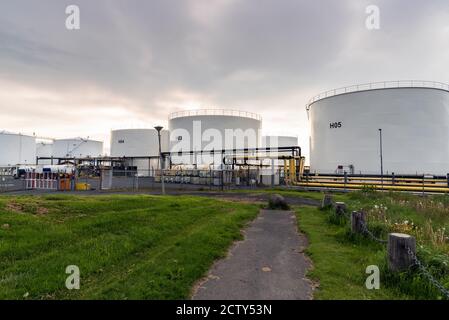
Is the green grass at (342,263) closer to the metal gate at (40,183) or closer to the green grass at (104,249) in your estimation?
the green grass at (104,249)

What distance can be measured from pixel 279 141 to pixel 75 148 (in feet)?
181

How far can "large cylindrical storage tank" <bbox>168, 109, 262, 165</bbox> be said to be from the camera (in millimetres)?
43906

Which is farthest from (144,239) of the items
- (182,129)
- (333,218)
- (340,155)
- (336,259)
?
(182,129)

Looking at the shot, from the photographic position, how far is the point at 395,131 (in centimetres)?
2673

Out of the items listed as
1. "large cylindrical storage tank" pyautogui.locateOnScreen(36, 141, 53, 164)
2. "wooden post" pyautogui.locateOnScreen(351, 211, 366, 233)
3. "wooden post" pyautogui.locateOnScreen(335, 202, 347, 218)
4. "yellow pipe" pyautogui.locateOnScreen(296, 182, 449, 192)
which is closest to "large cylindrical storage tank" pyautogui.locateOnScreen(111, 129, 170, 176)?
"yellow pipe" pyautogui.locateOnScreen(296, 182, 449, 192)

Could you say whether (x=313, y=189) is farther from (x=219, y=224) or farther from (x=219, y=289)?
(x=219, y=289)

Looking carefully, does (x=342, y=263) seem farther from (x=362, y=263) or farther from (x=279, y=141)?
(x=279, y=141)

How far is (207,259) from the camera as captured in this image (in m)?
5.61

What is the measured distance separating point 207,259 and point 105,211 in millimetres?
4878

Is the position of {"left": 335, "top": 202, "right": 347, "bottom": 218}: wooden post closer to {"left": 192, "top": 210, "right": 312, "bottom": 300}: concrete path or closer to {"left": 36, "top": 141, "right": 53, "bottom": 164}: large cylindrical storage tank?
{"left": 192, "top": 210, "right": 312, "bottom": 300}: concrete path

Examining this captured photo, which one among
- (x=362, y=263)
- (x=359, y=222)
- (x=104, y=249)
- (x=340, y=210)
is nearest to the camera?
(x=362, y=263)

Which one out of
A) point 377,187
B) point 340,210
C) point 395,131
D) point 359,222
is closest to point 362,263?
point 359,222

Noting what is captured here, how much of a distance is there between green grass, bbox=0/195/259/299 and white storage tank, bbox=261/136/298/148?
147 feet

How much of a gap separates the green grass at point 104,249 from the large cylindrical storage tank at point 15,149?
226 feet
